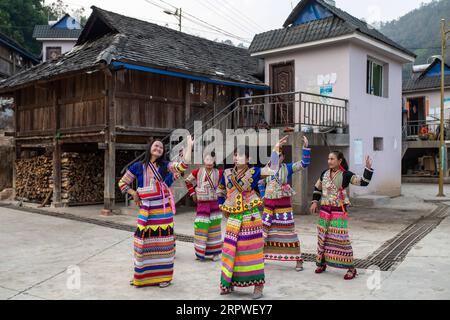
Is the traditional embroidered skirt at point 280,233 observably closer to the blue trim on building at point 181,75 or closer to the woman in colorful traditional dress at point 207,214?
Result: the woman in colorful traditional dress at point 207,214

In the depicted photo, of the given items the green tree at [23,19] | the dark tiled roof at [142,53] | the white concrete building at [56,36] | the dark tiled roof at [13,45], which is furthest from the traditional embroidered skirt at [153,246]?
the green tree at [23,19]

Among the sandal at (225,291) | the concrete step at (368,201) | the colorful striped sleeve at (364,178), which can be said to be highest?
the colorful striped sleeve at (364,178)

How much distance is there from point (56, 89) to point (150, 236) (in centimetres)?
1042

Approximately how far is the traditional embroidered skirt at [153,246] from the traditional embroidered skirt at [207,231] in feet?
4.55

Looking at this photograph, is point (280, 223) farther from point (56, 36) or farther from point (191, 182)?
point (56, 36)

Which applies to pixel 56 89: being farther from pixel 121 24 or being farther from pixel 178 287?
pixel 178 287

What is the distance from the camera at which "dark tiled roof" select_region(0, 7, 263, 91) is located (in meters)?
12.3

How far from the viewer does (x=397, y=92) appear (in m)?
16.2

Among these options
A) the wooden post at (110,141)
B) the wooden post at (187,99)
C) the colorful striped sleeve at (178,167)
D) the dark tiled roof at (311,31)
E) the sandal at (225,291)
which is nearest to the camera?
the sandal at (225,291)

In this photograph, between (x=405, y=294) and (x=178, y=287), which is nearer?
(x=405, y=294)

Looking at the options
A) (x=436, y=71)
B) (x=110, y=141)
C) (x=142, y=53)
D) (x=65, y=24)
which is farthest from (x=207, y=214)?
(x=65, y=24)

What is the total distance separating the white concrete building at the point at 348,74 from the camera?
13.4 meters

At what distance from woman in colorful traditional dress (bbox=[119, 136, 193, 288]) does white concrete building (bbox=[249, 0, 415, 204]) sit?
26.5ft
